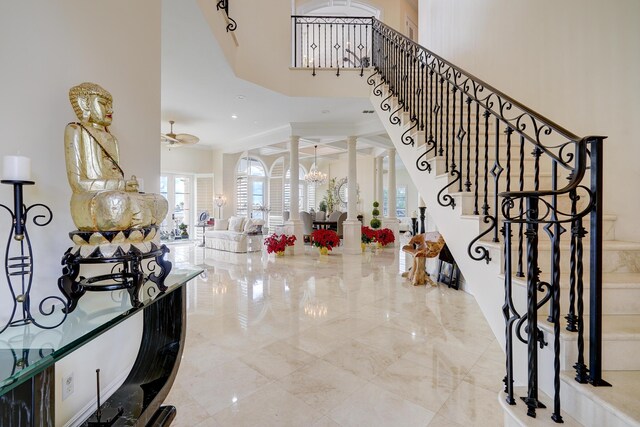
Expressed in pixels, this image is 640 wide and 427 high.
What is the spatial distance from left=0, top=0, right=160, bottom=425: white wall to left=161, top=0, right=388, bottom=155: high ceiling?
1616mm

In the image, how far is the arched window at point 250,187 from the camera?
10.4m

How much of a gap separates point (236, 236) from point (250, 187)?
3.63 m

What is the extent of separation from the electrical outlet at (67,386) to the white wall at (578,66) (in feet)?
12.4

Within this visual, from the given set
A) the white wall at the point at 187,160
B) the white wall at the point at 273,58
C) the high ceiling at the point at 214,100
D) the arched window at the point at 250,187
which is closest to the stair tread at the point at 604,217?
the high ceiling at the point at 214,100

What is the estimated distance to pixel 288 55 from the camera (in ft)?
18.0

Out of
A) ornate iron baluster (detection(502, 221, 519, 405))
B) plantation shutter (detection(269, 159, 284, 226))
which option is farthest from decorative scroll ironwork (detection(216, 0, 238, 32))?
plantation shutter (detection(269, 159, 284, 226))

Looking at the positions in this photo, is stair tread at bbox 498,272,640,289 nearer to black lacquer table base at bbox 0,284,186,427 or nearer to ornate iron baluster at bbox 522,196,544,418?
ornate iron baluster at bbox 522,196,544,418

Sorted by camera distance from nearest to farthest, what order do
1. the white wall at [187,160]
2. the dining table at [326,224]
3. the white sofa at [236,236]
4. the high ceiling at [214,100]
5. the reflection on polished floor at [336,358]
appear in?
the reflection on polished floor at [336,358] < the high ceiling at [214,100] < the white sofa at [236,236] < the dining table at [326,224] < the white wall at [187,160]

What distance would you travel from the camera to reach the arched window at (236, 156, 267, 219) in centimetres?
1043

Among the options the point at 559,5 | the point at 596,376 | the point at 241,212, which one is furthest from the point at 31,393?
the point at 241,212

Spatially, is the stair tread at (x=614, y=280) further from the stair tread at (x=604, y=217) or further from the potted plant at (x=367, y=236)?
the potted plant at (x=367, y=236)

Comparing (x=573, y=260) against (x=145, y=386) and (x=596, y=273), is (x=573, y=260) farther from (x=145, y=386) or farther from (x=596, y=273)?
(x=145, y=386)

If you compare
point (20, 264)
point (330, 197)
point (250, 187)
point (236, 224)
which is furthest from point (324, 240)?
point (20, 264)

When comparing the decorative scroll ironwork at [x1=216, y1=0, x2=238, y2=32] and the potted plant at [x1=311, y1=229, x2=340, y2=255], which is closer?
the decorative scroll ironwork at [x1=216, y1=0, x2=238, y2=32]
